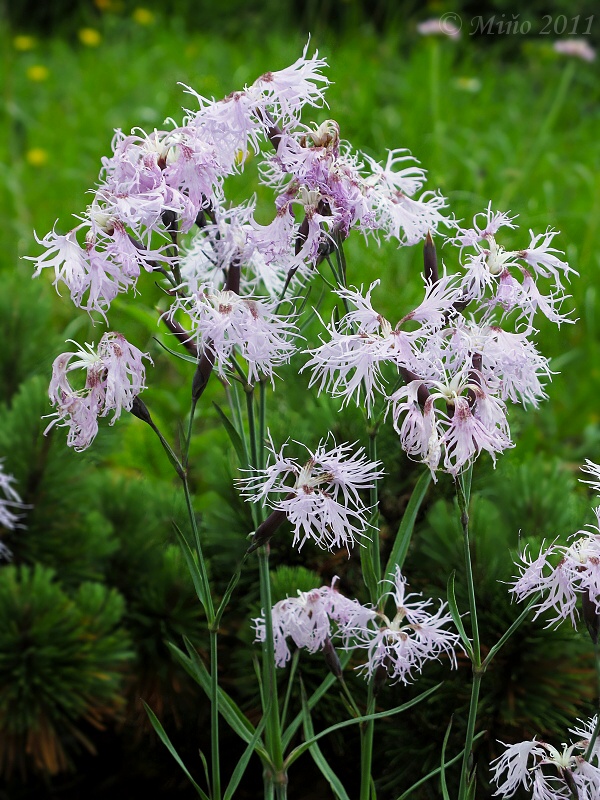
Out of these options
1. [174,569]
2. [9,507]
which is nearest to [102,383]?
[174,569]

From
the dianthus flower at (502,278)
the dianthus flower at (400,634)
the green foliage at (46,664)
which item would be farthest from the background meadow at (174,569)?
the dianthus flower at (502,278)

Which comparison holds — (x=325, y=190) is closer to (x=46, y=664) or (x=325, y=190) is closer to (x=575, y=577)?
(x=575, y=577)

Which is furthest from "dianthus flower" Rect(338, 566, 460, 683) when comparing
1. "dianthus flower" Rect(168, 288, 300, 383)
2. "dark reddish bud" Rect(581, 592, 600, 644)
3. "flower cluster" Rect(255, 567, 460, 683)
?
"dianthus flower" Rect(168, 288, 300, 383)

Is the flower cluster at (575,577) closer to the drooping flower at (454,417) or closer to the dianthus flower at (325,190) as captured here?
the drooping flower at (454,417)

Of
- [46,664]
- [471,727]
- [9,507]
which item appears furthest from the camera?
[9,507]

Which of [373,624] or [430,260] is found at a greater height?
[430,260]

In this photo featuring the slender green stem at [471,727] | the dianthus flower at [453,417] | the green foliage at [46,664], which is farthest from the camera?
the green foliage at [46,664]
